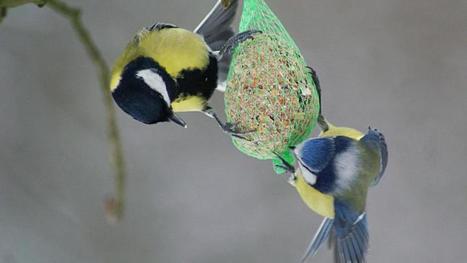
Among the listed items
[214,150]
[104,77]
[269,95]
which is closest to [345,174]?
[269,95]

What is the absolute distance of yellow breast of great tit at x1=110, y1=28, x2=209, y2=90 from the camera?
117 centimetres

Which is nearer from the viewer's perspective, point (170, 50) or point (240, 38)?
point (240, 38)

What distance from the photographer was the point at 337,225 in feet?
3.67

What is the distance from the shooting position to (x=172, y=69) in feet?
3.81

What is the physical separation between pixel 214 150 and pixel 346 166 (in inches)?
40.6

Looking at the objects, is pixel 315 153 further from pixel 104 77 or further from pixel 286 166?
pixel 104 77

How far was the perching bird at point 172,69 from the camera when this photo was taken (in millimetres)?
1057

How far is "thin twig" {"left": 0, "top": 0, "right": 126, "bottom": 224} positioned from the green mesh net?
274mm

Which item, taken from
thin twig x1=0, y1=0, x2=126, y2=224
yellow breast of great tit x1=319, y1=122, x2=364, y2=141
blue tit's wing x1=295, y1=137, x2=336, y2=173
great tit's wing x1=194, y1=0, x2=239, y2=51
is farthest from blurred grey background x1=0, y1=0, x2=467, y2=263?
thin twig x1=0, y1=0, x2=126, y2=224

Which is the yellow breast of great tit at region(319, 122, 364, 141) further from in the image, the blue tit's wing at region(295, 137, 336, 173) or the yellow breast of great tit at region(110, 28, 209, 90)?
the yellow breast of great tit at region(110, 28, 209, 90)

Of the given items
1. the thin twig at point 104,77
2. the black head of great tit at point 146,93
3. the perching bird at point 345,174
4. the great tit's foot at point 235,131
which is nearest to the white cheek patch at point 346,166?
the perching bird at point 345,174

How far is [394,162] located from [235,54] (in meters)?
1.08

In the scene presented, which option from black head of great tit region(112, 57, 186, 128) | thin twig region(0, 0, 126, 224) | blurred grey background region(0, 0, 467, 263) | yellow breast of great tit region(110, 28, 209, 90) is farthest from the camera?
blurred grey background region(0, 0, 467, 263)

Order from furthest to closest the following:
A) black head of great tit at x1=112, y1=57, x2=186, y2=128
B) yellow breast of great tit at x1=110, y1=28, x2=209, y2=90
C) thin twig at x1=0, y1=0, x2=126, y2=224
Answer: yellow breast of great tit at x1=110, y1=28, x2=209, y2=90, black head of great tit at x1=112, y1=57, x2=186, y2=128, thin twig at x1=0, y1=0, x2=126, y2=224
